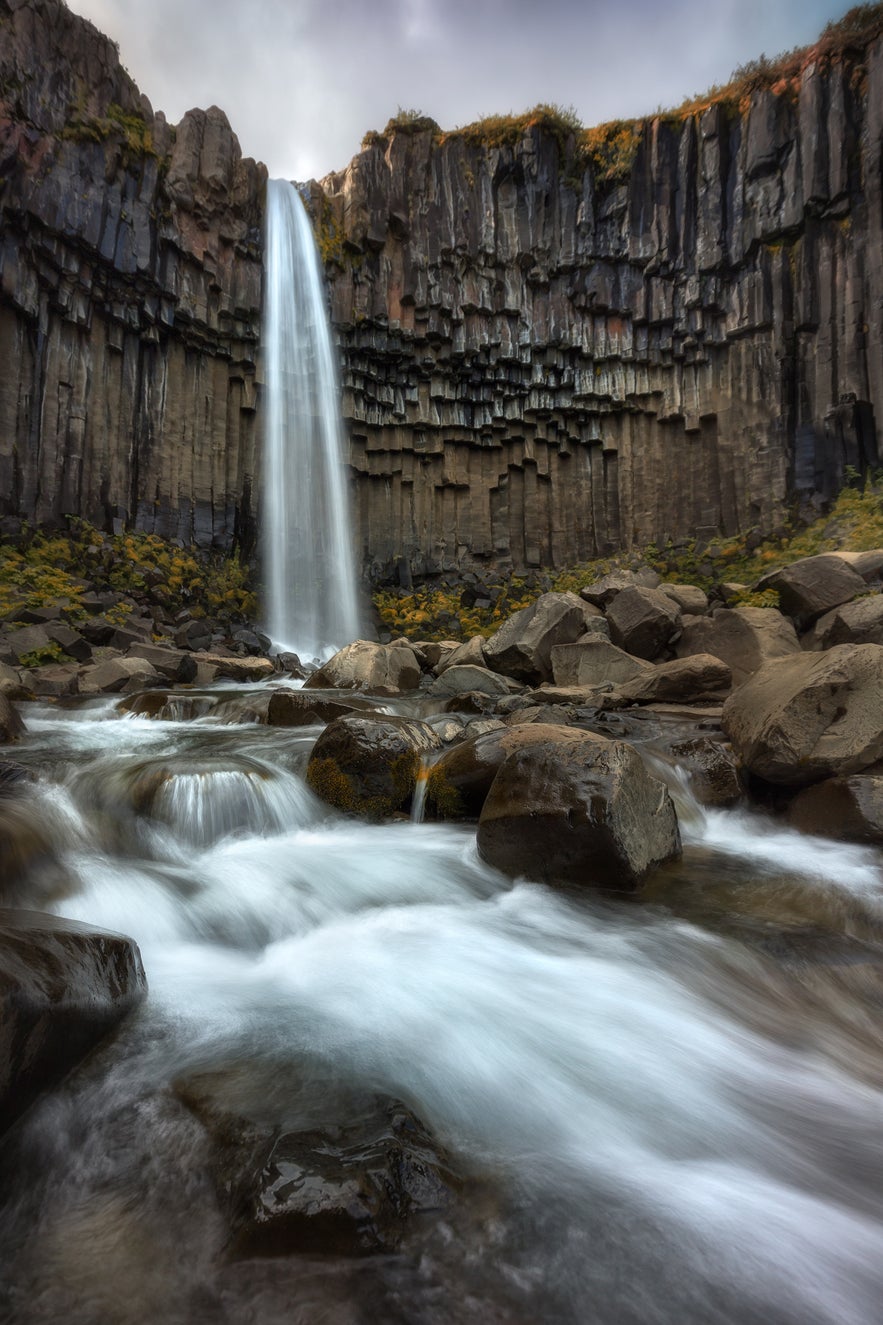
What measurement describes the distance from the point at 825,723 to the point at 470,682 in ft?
20.1

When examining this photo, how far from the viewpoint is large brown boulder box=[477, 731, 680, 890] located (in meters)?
3.85

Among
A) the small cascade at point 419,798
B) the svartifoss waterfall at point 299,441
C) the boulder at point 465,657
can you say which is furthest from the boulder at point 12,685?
the svartifoss waterfall at point 299,441

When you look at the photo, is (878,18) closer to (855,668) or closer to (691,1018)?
(855,668)

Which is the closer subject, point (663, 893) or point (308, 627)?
point (663, 893)

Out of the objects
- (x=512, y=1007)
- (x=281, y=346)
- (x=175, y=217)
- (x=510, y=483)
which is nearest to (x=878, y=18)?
(x=510, y=483)

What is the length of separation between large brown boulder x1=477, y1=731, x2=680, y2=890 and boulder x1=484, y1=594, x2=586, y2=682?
21.3 ft

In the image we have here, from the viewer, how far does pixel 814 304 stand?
18.2m

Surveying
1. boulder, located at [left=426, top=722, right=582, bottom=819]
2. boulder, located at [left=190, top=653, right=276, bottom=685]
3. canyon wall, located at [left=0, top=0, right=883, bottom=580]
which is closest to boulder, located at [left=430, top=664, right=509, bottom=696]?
boulder, located at [left=190, top=653, right=276, bottom=685]

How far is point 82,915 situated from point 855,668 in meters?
5.42

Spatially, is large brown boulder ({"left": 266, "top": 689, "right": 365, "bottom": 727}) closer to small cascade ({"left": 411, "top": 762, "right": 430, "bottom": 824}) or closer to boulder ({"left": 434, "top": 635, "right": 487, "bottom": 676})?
small cascade ({"left": 411, "top": 762, "right": 430, "bottom": 824})

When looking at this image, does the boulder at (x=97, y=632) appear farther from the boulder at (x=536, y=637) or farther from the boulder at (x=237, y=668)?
the boulder at (x=536, y=637)

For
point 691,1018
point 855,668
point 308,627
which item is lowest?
point 691,1018

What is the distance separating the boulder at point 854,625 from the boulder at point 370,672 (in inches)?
254

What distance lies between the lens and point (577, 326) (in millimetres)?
22281
